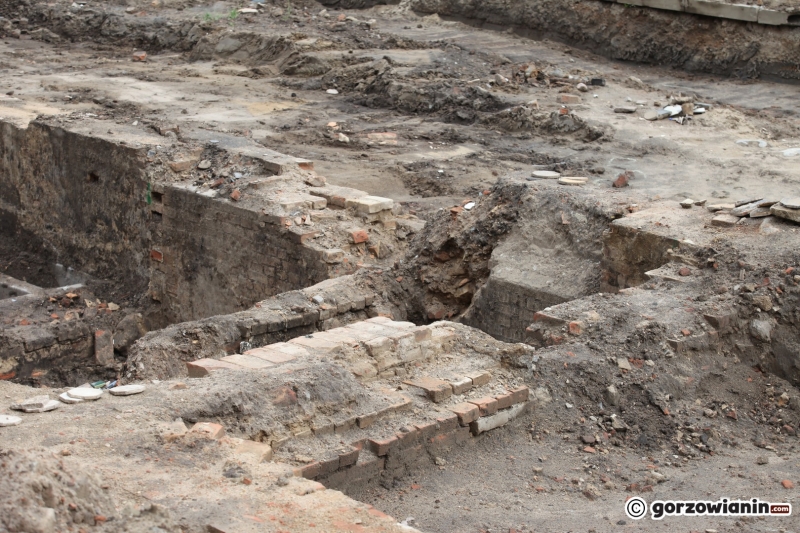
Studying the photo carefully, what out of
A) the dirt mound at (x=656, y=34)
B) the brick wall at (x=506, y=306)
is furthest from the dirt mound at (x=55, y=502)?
the dirt mound at (x=656, y=34)

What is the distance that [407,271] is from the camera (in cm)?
886

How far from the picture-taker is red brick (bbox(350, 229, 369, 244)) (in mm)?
9414

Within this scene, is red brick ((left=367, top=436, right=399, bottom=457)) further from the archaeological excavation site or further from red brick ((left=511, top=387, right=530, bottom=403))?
red brick ((left=511, top=387, right=530, bottom=403))

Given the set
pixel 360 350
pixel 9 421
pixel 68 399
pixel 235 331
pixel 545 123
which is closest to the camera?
pixel 9 421

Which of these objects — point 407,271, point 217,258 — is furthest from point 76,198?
point 407,271

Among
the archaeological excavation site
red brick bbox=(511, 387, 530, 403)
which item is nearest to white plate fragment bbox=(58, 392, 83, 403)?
the archaeological excavation site

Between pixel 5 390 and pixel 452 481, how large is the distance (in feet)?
7.41

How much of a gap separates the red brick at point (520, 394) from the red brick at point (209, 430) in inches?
66.2

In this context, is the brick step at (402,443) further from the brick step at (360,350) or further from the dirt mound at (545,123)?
the dirt mound at (545,123)

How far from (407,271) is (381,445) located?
12.6 feet

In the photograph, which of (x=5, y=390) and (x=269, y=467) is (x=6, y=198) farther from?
(x=269, y=467)

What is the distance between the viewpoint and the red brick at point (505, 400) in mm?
5652

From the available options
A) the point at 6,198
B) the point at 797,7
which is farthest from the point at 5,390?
the point at 797,7

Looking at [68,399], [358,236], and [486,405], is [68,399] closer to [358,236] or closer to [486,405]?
[486,405]
